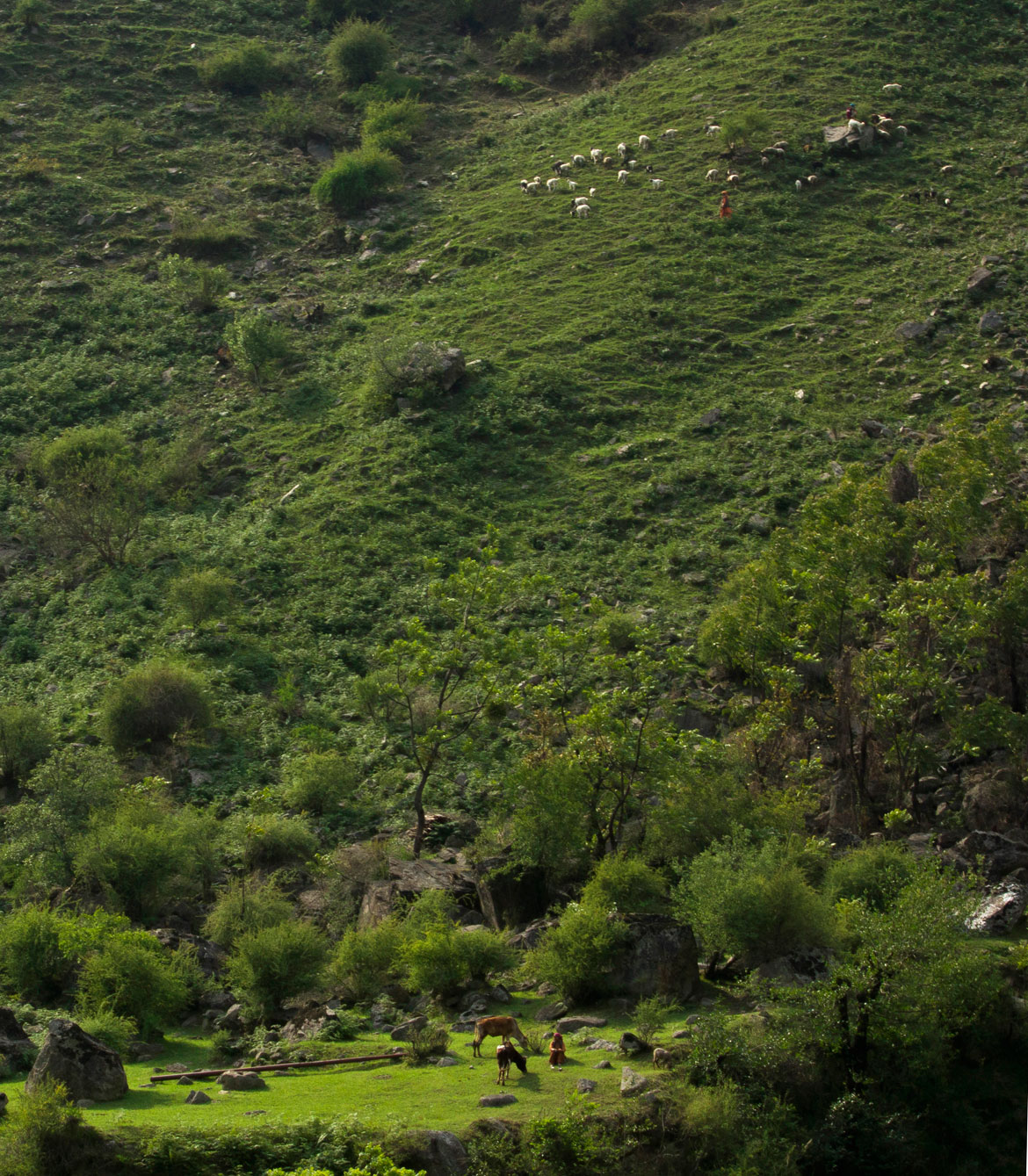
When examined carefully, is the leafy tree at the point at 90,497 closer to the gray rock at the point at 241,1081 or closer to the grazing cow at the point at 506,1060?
the gray rock at the point at 241,1081

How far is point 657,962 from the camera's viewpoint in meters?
19.1

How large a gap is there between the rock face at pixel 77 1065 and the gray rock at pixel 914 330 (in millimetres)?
33179

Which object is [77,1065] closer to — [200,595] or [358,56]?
[200,595]

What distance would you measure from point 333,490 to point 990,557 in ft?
63.2

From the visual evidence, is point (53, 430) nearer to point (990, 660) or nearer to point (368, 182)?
point (368, 182)

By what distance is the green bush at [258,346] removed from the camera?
141 feet

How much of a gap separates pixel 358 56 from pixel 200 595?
41.7m

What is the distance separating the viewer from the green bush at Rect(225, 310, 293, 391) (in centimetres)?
4297

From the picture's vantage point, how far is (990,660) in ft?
85.9

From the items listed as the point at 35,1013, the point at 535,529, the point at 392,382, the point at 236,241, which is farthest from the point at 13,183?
the point at 35,1013

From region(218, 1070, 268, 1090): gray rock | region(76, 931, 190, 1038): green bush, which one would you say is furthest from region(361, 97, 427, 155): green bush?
region(218, 1070, 268, 1090): gray rock

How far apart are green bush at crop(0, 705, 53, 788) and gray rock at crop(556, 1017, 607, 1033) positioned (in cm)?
1550

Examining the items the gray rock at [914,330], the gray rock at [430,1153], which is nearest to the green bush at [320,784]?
the gray rock at [430,1153]

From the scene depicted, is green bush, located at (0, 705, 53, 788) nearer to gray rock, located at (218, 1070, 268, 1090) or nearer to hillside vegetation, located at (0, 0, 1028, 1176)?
hillside vegetation, located at (0, 0, 1028, 1176)
